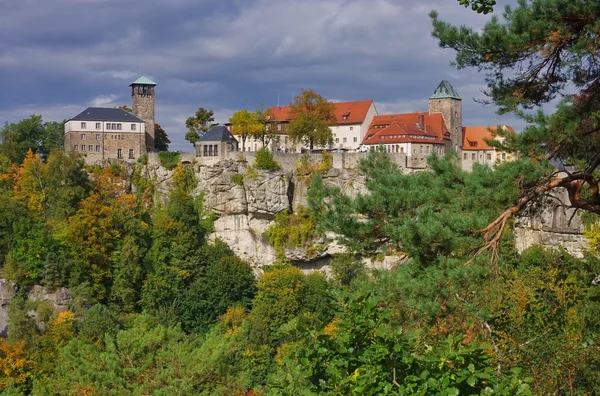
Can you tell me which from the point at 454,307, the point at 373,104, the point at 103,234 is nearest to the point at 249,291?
the point at 103,234

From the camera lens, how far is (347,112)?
48.0m

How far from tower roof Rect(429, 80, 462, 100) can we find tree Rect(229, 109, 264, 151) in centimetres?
1093

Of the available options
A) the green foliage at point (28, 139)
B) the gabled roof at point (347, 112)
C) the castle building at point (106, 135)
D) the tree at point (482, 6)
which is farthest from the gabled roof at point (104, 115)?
the tree at point (482, 6)

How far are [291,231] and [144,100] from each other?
12.1 meters

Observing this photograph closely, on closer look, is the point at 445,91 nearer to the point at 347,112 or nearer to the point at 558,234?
the point at 347,112

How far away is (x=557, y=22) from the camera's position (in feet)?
31.3

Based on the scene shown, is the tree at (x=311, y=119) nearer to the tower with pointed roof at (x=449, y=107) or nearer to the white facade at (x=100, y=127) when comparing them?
the tower with pointed roof at (x=449, y=107)

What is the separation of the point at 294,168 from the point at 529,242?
38.6 ft

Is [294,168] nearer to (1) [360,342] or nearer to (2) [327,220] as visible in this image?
(2) [327,220]

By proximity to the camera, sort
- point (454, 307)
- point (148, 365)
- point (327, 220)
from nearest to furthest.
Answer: point (454, 307) → point (327, 220) → point (148, 365)

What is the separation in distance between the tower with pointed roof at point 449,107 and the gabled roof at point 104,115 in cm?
1738

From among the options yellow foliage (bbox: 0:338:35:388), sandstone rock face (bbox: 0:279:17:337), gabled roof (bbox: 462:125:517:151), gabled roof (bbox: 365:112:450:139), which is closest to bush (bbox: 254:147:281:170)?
gabled roof (bbox: 365:112:450:139)

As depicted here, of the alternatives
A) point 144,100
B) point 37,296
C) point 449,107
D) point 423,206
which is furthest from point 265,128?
point 423,206

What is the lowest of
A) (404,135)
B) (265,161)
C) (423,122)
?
(265,161)
